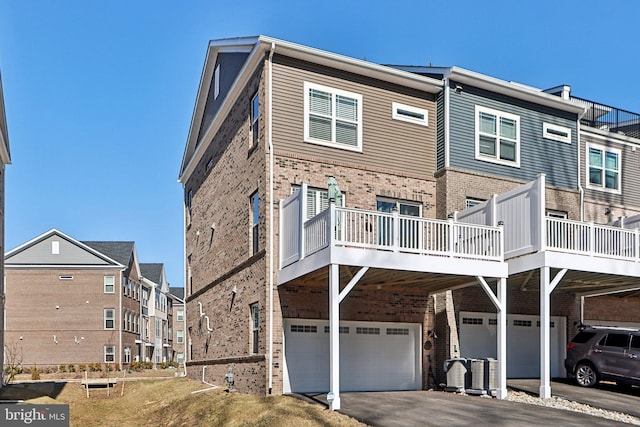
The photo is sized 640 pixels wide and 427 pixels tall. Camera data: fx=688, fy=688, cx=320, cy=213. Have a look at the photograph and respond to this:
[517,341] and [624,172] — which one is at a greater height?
[624,172]

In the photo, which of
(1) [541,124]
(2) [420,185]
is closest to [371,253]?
(2) [420,185]

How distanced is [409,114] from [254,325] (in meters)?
7.33

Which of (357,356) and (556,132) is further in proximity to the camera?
(556,132)

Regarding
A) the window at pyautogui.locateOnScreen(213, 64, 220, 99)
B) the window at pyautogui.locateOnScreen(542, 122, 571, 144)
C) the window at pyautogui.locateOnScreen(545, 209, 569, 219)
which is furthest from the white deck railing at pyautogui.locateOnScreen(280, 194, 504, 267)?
the window at pyautogui.locateOnScreen(213, 64, 220, 99)

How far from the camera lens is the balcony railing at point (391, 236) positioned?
14.8m

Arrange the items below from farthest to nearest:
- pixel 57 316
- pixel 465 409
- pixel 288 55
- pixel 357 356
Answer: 1. pixel 57 316
2. pixel 357 356
3. pixel 288 55
4. pixel 465 409

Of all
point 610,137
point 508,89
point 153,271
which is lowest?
point 153,271

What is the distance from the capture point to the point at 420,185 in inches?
762

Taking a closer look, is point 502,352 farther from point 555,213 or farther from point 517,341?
point 555,213

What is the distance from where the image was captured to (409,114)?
1958 cm

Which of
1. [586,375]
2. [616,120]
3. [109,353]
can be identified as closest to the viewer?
[586,375]

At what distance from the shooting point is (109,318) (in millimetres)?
51250

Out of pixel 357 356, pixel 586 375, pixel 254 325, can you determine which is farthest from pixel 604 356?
pixel 254 325

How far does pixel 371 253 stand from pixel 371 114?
5.51m
